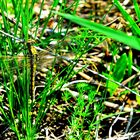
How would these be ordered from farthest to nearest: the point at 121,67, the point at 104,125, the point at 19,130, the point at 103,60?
the point at 103,60
the point at 121,67
the point at 104,125
the point at 19,130

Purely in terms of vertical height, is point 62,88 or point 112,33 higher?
point 112,33

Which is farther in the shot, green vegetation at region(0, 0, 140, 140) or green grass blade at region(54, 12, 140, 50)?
green vegetation at region(0, 0, 140, 140)

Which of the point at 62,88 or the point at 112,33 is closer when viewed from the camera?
the point at 112,33

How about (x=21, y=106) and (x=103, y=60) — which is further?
(x=103, y=60)

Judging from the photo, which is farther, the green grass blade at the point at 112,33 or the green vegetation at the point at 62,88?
the green vegetation at the point at 62,88

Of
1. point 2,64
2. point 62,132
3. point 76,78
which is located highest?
point 2,64

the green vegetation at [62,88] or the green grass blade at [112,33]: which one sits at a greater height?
the green grass blade at [112,33]

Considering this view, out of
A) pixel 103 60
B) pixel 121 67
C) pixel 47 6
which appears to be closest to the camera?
pixel 121 67

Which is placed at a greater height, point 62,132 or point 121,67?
point 121,67

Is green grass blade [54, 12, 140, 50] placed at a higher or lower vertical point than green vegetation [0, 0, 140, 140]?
higher

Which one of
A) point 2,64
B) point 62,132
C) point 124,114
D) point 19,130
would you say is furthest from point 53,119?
point 2,64

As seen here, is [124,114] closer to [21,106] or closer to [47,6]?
[21,106]
